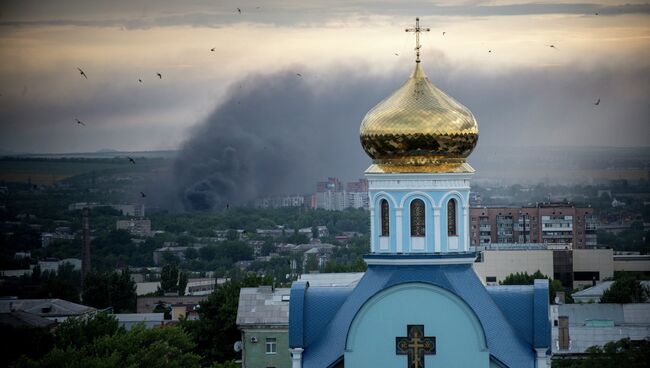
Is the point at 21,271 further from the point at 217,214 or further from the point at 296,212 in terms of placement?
the point at 296,212

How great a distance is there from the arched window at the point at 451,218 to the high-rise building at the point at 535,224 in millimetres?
73529

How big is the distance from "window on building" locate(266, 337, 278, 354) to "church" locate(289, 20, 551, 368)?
41.0 ft

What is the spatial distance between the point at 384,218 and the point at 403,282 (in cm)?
117

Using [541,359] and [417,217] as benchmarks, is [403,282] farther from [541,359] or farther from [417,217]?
[541,359]

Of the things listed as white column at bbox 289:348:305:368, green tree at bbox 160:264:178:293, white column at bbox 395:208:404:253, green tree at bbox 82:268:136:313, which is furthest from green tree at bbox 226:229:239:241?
white column at bbox 289:348:305:368

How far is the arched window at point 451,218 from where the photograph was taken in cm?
2358

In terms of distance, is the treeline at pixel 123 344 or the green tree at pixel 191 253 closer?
the treeline at pixel 123 344

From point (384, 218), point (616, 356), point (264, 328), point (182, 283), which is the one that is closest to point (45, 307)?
point (264, 328)

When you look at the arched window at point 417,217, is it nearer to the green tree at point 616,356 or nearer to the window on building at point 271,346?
the green tree at point 616,356

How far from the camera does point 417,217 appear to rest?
2362 centimetres

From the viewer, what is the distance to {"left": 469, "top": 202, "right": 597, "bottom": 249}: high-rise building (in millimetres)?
97688

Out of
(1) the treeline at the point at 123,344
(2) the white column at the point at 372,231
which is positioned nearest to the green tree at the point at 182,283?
(1) the treeline at the point at 123,344

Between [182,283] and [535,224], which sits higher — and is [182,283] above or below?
below

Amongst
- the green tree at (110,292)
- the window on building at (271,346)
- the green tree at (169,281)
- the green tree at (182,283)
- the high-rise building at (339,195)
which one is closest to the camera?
the window on building at (271,346)
